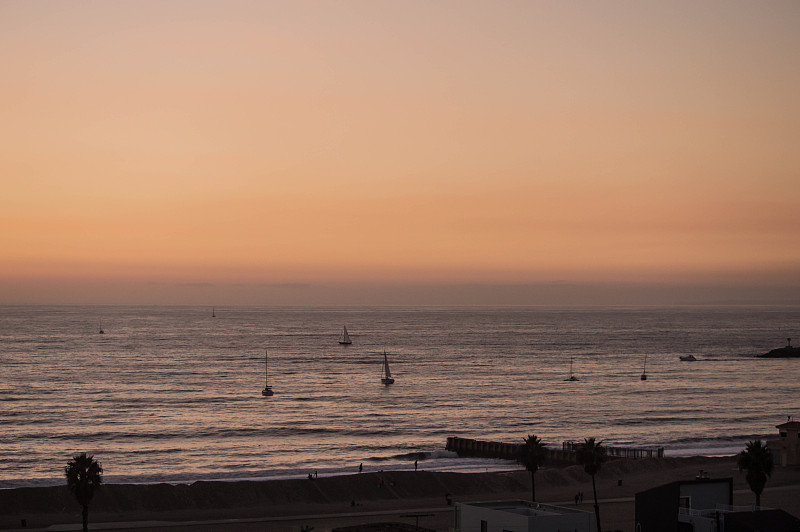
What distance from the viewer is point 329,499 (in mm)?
57719

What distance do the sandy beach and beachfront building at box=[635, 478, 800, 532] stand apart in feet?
50.5

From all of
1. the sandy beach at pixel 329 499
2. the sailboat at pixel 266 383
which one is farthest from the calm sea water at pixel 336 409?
the sandy beach at pixel 329 499

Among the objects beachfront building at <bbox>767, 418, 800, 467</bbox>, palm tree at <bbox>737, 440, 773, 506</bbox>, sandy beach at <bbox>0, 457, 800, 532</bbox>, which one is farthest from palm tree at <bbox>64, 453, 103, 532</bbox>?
beachfront building at <bbox>767, 418, 800, 467</bbox>

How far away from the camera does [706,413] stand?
10725cm

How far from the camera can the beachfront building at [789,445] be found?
68312 millimetres

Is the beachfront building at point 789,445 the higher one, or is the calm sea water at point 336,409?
the beachfront building at point 789,445

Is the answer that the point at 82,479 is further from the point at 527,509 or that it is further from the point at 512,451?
the point at 512,451

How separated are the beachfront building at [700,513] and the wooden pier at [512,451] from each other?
129ft

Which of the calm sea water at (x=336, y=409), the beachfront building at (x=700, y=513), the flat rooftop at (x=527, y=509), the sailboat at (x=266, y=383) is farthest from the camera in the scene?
the sailboat at (x=266, y=383)

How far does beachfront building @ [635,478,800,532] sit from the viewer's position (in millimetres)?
29609

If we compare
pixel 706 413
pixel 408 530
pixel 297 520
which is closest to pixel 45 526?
Result: pixel 297 520

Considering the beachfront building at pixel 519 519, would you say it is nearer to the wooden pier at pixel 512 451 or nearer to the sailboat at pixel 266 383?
the wooden pier at pixel 512 451

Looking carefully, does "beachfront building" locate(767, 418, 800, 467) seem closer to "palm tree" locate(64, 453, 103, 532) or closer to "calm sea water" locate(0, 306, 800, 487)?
"calm sea water" locate(0, 306, 800, 487)

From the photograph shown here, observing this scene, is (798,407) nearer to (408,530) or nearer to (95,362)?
(408,530)
